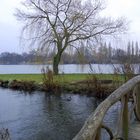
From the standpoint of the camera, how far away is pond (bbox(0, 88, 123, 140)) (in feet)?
39.0

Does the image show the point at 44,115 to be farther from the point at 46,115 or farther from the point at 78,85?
the point at 78,85

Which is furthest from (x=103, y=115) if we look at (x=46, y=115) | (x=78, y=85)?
(x=78, y=85)

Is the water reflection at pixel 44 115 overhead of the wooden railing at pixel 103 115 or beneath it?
beneath

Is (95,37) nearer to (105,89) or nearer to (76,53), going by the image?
(76,53)

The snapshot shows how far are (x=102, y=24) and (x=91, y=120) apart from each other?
99.6 ft

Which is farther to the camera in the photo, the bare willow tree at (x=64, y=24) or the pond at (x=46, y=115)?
the bare willow tree at (x=64, y=24)

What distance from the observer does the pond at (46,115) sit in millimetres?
11883

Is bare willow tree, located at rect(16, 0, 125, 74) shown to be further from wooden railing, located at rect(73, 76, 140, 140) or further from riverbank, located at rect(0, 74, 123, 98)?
wooden railing, located at rect(73, 76, 140, 140)

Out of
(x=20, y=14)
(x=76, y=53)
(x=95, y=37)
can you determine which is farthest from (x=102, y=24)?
(x=20, y=14)

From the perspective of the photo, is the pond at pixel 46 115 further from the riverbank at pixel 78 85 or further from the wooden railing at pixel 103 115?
the wooden railing at pixel 103 115

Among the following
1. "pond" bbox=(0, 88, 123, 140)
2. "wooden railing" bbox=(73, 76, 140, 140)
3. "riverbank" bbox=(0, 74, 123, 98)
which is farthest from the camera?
"riverbank" bbox=(0, 74, 123, 98)

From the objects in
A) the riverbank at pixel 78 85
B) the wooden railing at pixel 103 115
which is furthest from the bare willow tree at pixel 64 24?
the wooden railing at pixel 103 115

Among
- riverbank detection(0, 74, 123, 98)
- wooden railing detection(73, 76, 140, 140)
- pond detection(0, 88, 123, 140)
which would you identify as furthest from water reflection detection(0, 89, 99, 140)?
wooden railing detection(73, 76, 140, 140)

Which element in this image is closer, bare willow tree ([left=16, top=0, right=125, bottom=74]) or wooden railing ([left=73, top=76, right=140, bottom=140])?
wooden railing ([left=73, top=76, right=140, bottom=140])
